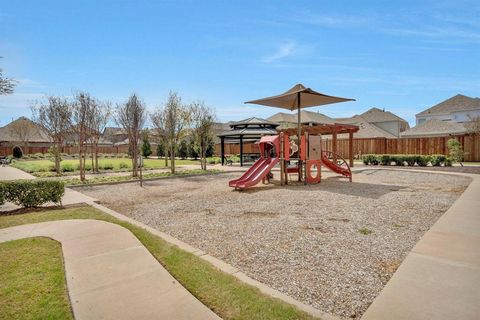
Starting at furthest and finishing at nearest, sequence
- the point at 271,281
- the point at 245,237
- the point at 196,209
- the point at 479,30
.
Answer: the point at 479,30 < the point at 196,209 < the point at 245,237 < the point at 271,281

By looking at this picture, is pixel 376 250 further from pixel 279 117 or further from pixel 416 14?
pixel 279 117

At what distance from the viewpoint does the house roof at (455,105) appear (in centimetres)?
3756

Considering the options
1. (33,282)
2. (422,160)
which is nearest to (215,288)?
(33,282)

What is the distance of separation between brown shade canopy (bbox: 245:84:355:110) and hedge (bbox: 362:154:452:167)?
1024 centimetres

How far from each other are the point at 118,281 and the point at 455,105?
48.0m

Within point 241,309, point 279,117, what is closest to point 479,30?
point 241,309

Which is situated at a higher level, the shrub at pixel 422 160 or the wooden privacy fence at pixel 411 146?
the wooden privacy fence at pixel 411 146

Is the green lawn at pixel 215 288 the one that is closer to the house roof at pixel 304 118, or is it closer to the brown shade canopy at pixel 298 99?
the brown shade canopy at pixel 298 99

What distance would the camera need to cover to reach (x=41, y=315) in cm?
257

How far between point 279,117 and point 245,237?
123 feet

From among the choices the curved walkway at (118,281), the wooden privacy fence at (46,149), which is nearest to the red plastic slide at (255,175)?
the curved walkway at (118,281)

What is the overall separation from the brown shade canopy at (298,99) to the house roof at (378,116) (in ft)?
Answer: 102

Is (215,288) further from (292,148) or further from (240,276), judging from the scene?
(292,148)

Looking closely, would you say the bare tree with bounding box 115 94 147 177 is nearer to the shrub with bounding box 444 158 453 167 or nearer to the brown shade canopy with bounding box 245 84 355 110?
the brown shade canopy with bounding box 245 84 355 110
